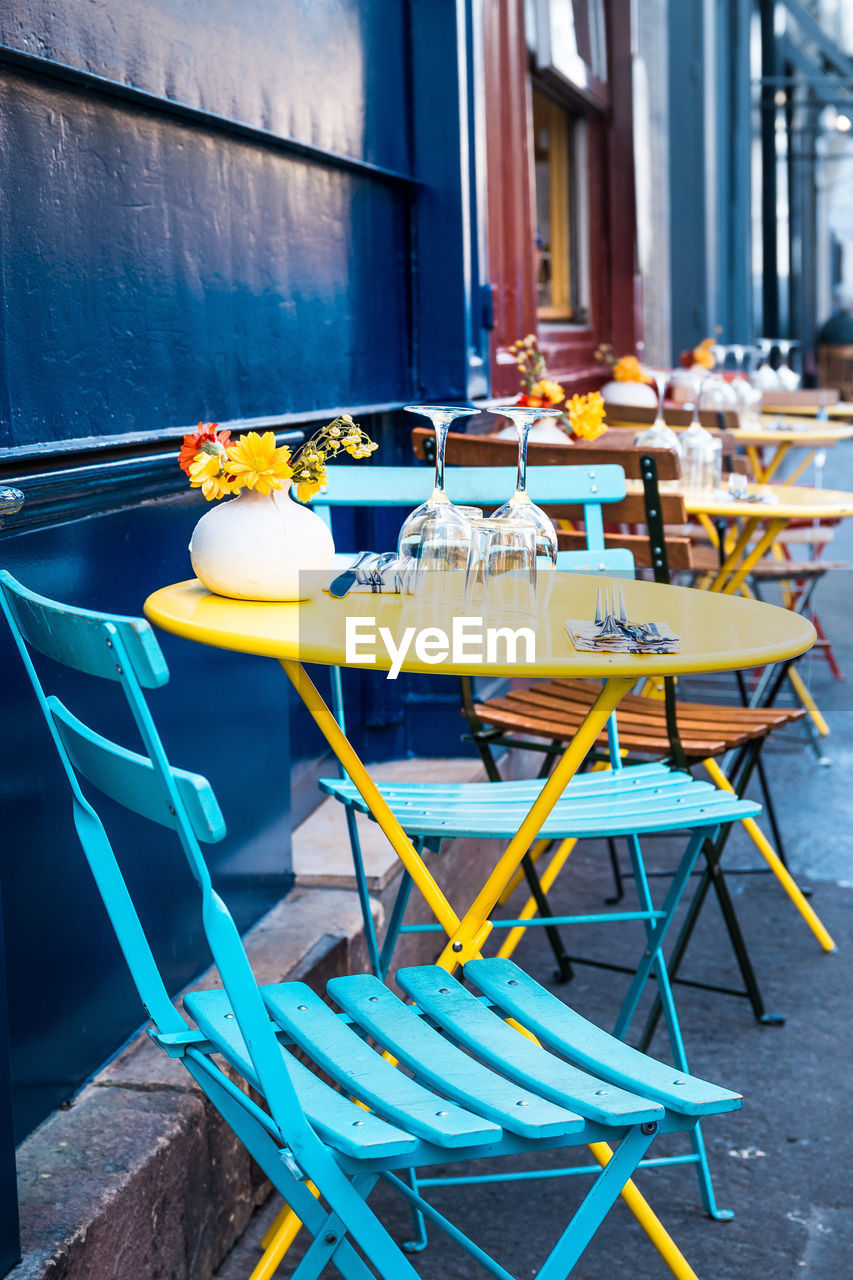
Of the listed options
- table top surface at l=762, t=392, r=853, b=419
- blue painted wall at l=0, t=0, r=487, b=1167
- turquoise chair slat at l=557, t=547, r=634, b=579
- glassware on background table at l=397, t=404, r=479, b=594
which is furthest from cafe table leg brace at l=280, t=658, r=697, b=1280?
table top surface at l=762, t=392, r=853, b=419

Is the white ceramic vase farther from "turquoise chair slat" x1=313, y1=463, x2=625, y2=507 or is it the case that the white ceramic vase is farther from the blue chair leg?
the blue chair leg

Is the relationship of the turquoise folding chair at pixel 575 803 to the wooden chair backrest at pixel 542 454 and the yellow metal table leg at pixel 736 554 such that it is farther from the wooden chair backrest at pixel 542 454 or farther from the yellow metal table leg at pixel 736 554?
the yellow metal table leg at pixel 736 554

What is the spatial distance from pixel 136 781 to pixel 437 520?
817 millimetres

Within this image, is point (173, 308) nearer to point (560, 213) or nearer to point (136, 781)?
point (136, 781)

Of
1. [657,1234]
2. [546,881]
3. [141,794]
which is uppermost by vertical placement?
[141,794]

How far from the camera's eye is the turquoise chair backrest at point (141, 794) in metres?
1.47

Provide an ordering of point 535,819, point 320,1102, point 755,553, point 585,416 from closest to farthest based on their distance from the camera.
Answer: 1. point 320,1102
2. point 535,819
3. point 585,416
4. point 755,553

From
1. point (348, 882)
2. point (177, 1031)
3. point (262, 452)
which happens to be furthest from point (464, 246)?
point (177, 1031)

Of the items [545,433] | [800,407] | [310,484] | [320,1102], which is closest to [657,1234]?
[320,1102]

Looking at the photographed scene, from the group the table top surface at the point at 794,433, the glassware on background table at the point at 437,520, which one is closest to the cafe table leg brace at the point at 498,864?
the glassware on background table at the point at 437,520

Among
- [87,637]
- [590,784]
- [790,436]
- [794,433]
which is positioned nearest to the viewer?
[87,637]

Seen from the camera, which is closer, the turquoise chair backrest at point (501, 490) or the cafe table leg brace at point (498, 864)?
A: the cafe table leg brace at point (498, 864)

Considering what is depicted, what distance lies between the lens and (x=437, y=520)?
2230mm

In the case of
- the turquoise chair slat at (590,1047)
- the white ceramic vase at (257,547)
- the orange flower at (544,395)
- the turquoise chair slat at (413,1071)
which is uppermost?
the orange flower at (544,395)
